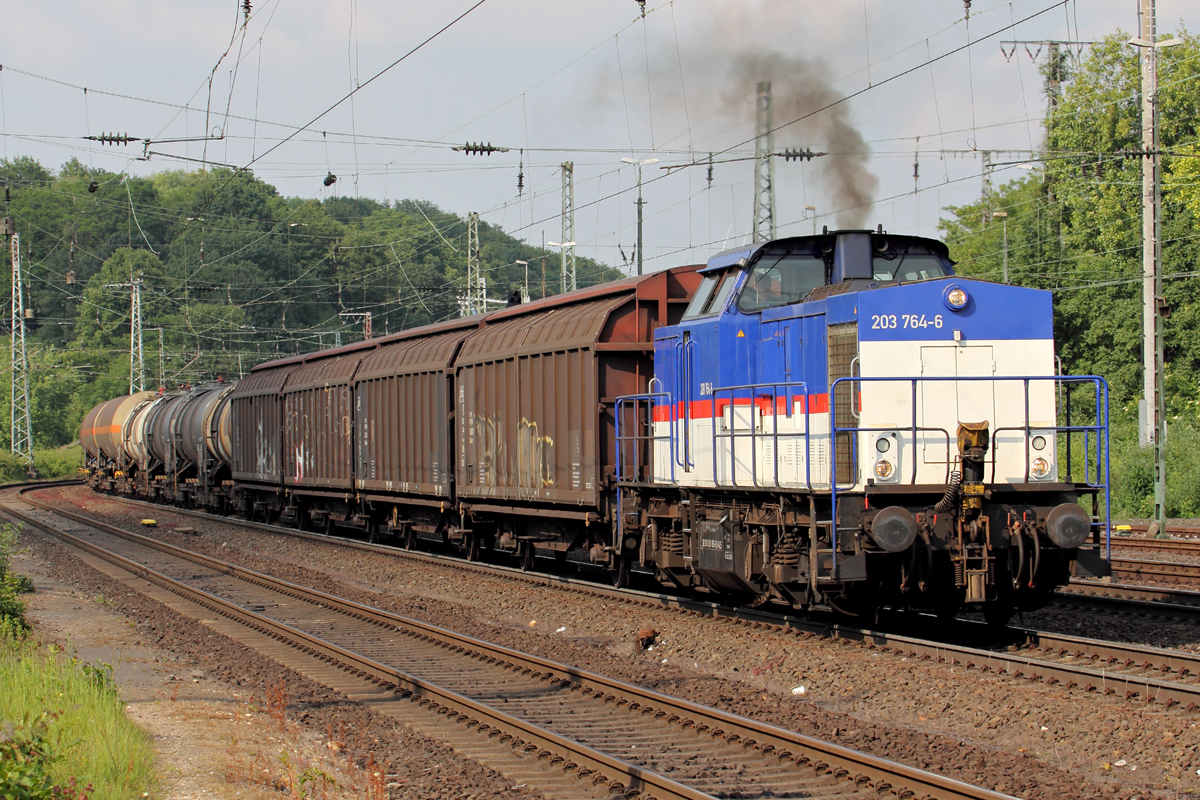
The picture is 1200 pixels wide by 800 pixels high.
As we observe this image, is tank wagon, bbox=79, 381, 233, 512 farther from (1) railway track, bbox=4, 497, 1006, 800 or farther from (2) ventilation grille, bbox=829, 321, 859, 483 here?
(2) ventilation grille, bbox=829, 321, 859, 483

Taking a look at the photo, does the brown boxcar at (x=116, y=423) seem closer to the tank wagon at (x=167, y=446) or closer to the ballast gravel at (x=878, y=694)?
the tank wagon at (x=167, y=446)

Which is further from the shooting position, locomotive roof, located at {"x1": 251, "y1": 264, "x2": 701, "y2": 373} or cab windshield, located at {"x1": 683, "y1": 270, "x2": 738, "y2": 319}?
locomotive roof, located at {"x1": 251, "y1": 264, "x2": 701, "y2": 373}

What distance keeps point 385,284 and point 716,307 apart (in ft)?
203

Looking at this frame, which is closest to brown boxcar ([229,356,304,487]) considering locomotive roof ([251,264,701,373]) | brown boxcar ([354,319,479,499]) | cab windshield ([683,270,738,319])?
locomotive roof ([251,264,701,373])

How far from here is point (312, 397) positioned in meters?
25.0

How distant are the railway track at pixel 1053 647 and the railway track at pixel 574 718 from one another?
2.64m

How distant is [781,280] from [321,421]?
1590cm

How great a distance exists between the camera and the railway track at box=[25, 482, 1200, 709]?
807 cm

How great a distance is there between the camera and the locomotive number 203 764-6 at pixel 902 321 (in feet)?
31.0

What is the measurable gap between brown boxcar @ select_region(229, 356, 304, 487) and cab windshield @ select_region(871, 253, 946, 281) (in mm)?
19502

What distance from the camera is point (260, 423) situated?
28.4 meters

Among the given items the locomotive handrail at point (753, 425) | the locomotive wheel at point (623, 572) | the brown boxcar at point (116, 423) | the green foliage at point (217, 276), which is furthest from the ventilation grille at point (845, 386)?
the green foliage at point (217, 276)

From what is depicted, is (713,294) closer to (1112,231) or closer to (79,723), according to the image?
(79,723)

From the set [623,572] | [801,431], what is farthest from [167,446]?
[801,431]
